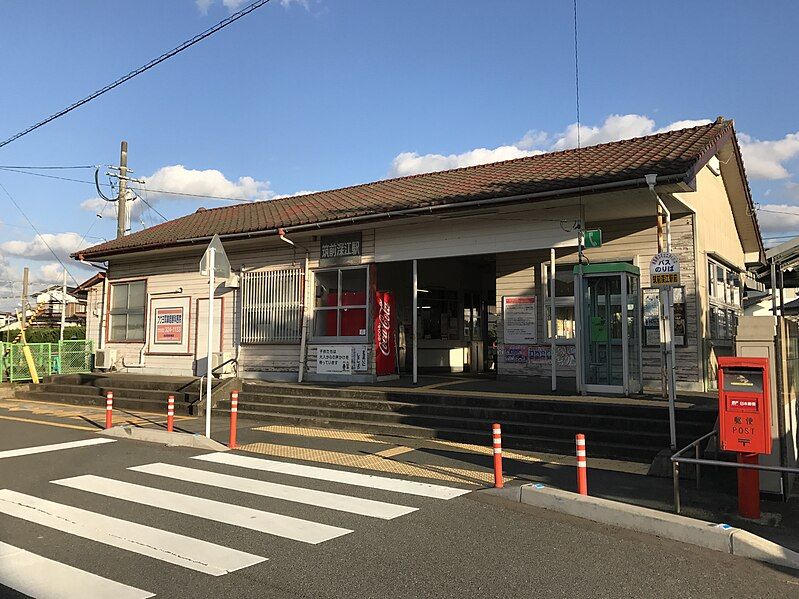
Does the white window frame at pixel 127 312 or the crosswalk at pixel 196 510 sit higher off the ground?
the white window frame at pixel 127 312

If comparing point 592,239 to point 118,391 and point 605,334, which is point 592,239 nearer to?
point 605,334

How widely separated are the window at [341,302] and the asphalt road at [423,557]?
875cm

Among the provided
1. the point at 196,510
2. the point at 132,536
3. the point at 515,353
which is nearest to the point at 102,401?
the point at 515,353

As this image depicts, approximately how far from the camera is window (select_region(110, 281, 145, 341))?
66.9 feet

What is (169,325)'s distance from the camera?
19500 millimetres

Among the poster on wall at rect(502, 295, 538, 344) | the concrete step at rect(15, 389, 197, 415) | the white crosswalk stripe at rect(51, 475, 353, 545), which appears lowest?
the white crosswalk stripe at rect(51, 475, 353, 545)

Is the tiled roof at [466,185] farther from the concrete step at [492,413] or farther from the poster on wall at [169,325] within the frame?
the concrete step at [492,413]

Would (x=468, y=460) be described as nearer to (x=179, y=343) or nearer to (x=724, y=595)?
(x=724, y=595)

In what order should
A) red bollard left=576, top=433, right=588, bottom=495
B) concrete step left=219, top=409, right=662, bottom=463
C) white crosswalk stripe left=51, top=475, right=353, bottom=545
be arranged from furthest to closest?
concrete step left=219, top=409, right=662, bottom=463 < red bollard left=576, top=433, right=588, bottom=495 < white crosswalk stripe left=51, top=475, right=353, bottom=545

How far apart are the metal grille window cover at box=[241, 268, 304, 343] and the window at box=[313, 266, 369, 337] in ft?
1.61

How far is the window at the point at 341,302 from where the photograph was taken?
52.5 feet

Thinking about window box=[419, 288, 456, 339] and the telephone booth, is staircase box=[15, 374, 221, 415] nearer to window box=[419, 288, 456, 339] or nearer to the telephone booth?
window box=[419, 288, 456, 339]

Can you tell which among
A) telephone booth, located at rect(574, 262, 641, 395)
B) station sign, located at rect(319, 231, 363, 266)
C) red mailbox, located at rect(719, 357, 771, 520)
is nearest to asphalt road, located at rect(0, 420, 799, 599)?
red mailbox, located at rect(719, 357, 771, 520)

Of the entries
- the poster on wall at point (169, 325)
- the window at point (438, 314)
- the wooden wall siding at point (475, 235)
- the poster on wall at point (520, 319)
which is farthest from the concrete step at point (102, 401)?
the poster on wall at point (520, 319)
